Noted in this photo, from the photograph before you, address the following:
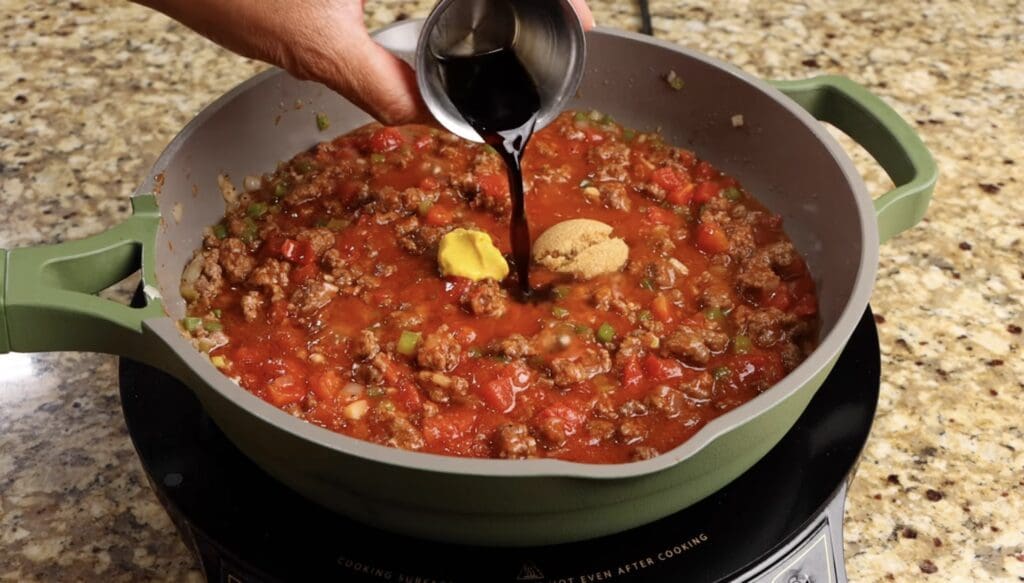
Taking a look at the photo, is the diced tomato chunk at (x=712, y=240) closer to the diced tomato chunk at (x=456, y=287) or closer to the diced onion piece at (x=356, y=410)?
the diced tomato chunk at (x=456, y=287)

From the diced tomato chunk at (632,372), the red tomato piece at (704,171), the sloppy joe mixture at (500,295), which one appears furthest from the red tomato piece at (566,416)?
the red tomato piece at (704,171)

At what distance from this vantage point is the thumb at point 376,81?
6.37 feet

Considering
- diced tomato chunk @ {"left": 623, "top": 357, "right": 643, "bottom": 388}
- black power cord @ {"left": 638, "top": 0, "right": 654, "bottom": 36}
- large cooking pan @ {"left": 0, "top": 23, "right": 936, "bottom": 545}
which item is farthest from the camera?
black power cord @ {"left": 638, "top": 0, "right": 654, "bottom": 36}

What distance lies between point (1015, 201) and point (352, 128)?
5.67ft

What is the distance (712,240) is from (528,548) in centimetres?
91

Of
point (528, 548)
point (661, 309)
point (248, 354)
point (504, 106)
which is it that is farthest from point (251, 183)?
point (528, 548)

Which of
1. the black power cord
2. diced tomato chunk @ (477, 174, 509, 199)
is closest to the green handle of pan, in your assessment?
diced tomato chunk @ (477, 174, 509, 199)

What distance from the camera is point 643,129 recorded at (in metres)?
2.79

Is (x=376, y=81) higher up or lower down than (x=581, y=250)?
higher up

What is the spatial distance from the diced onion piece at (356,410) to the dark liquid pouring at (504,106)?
425mm

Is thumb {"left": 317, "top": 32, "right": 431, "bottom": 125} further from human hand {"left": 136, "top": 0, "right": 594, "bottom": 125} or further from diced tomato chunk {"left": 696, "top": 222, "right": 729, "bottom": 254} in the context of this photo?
diced tomato chunk {"left": 696, "top": 222, "right": 729, "bottom": 254}

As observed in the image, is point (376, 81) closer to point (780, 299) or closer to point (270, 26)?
point (270, 26)

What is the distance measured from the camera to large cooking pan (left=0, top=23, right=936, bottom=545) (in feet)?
5.12

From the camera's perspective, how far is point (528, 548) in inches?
71.3
